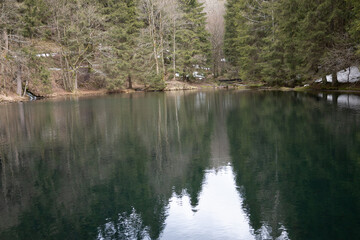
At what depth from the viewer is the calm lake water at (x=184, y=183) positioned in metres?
4.57

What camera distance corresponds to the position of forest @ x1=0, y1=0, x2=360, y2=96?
26.3 m

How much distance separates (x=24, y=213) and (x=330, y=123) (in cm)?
1138

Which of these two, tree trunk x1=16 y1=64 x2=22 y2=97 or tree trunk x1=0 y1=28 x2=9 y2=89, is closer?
tree trunk x1=0 y1=28 x2=9 y2=89

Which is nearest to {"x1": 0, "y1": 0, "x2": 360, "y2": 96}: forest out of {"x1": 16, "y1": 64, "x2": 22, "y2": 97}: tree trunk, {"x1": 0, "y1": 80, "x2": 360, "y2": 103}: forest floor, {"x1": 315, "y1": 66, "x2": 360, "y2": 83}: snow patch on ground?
{"x1": 16, "y1": 64, "x2": 22, "y2": 97}: tree trunk

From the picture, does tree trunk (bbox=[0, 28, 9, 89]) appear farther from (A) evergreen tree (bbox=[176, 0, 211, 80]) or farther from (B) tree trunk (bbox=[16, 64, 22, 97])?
(A) evergreen tree (bbox=[176, 0, 211, 80])

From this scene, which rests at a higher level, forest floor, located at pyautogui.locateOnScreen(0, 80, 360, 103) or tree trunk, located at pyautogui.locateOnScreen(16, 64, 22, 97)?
tree trunk, located at pyautogui.locateOnScreen(16, 64, 22, 97)

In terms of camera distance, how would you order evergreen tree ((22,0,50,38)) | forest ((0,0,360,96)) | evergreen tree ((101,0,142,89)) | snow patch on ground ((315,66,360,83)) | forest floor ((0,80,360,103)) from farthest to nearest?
evergreen tree ((101,0,142,89)) → evergreen tree ((22,0,50,38)) → forest floor ((0,80,360,103)) → snow patch on ground ((315,66,360,83)) → forest ((0,0,360,96))

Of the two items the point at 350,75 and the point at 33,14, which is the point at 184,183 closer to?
the point at 350,75

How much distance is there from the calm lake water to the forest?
1593 centimetres

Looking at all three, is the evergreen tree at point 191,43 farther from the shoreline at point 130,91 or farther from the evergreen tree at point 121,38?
the evergreen tree at point 121,38

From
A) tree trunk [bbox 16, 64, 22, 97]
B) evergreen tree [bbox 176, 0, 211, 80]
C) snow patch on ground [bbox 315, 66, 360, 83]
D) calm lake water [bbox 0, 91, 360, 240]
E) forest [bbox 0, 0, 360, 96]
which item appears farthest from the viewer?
evergreen tree [bbox 176, 0, 211, 80]

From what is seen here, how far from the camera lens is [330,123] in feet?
41.2

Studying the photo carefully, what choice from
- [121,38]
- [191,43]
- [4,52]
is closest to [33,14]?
[4,52]

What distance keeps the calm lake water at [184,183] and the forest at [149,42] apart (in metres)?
15.9
